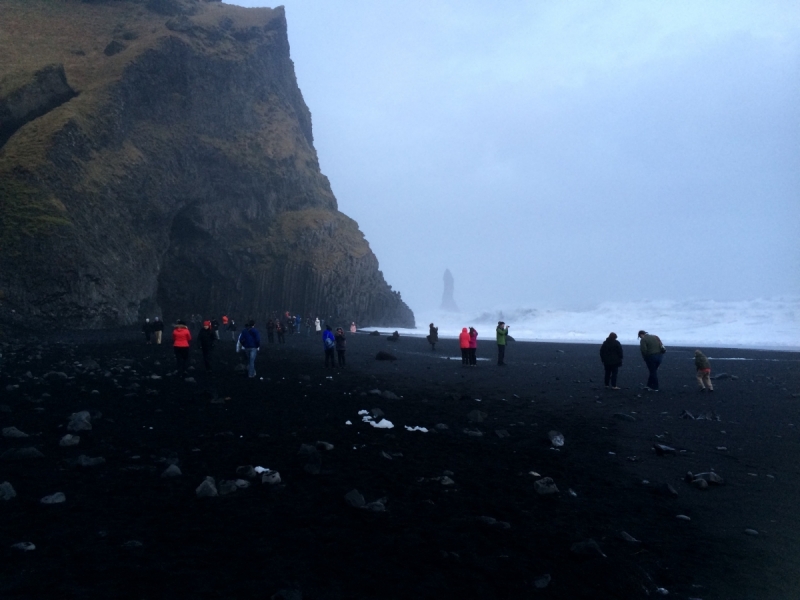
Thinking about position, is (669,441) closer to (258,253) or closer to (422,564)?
(422,564)

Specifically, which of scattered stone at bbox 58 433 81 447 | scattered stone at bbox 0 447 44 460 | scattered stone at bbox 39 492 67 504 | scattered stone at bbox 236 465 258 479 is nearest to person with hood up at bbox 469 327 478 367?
scattered stone at bbox 236 465 258 479

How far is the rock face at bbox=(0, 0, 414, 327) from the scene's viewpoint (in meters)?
42.0

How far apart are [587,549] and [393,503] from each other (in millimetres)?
2315

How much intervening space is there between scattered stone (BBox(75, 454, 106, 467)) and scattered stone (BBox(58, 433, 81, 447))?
1.00 meters

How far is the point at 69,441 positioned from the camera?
824 cm

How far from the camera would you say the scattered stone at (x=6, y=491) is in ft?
19.2

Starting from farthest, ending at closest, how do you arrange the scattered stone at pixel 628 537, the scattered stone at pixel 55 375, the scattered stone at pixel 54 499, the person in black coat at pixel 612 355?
the person in black coat at pixel 612 355 < the scattered stone at pixel 55 375 < the scattered stone at pixel 54 499 < the scattered stone at pixel 628 537

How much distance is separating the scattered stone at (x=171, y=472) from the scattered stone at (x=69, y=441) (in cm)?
228

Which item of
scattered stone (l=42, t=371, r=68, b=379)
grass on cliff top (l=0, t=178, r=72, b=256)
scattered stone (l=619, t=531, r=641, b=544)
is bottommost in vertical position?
scattered stone (l=619, t=531, r=641, b=544)

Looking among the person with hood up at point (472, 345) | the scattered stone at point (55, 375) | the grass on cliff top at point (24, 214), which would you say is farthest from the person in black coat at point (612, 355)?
the grass on cliff top at point (24, 214)

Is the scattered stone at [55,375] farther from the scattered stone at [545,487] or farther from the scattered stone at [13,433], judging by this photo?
the scattered stone at [545,487]

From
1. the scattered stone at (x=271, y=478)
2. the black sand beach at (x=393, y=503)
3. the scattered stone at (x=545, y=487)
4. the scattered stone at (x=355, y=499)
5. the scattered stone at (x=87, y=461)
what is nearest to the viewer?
the black sand beach at (x=393, y=503)

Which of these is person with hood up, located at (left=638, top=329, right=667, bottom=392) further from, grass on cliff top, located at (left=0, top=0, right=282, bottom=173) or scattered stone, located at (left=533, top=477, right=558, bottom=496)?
grass on cliff top, located at (left=0, top=0, right=282, bottom=173)

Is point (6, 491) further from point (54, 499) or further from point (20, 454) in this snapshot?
point (20, 454)
